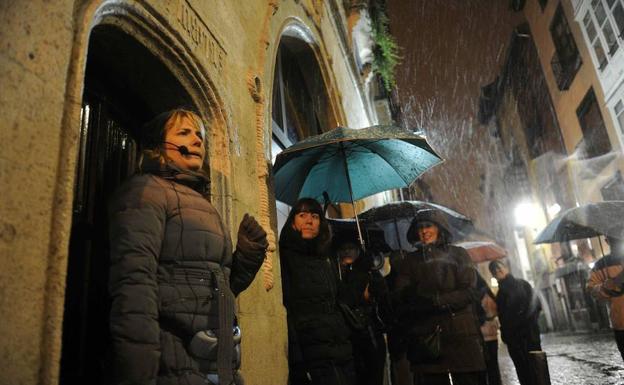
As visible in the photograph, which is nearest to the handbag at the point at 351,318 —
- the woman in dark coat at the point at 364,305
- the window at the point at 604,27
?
the woman in dark coat at the point at 364,305

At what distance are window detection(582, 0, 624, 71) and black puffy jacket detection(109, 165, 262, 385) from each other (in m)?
15.9

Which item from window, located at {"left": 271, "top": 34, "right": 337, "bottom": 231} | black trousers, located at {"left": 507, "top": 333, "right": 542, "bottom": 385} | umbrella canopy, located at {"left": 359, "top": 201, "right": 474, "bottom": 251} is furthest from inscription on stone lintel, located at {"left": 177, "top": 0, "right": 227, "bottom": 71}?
black trousers, located at {"left": 507, "top": 333, "right": 542, "bottom": 385}

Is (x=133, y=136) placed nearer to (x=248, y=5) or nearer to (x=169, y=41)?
(x=169, y=41)

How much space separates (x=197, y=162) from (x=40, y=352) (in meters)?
1.07

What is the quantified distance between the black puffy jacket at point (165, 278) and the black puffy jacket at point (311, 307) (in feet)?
4.06

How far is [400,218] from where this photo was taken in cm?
622

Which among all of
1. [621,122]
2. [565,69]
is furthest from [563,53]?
[621,122]

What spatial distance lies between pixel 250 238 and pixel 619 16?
16.0 metres

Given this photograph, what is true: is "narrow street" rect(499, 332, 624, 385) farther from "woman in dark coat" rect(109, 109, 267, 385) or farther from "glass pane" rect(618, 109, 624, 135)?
"glass pane" rect(618, 109, 624, 135)

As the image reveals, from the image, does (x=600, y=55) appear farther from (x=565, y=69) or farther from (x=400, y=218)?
(x=400, y=218)

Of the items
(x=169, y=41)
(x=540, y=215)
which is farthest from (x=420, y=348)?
(x=540, y=215)

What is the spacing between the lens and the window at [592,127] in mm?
16000

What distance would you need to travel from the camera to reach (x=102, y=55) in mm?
2660

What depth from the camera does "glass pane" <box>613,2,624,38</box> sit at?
13.4m
